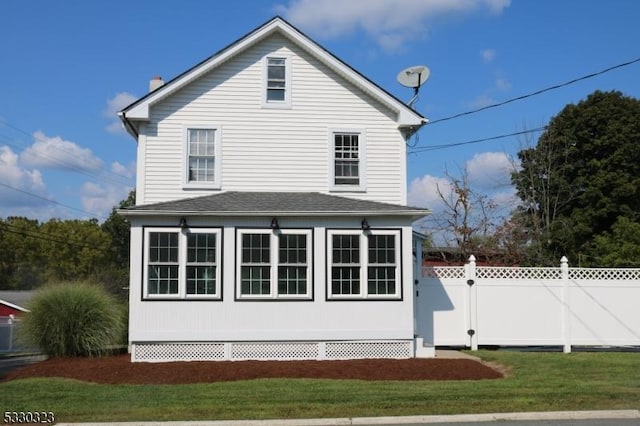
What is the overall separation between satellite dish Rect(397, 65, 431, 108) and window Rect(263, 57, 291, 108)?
334cm

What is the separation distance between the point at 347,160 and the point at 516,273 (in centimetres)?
545

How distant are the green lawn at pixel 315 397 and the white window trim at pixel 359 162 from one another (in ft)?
21.7

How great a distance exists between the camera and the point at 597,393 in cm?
1134

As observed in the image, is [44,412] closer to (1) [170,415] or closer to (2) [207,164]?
(1) [170,415]

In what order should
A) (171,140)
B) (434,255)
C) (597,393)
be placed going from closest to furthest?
(597,393) < (171,140) < (434,255)

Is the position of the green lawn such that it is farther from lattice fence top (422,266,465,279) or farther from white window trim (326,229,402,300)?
lattice fence top (422,266,465,279)

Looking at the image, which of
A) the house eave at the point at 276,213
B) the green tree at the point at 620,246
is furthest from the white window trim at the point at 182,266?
the green tree at the point at 620,246

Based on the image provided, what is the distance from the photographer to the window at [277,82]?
18281mm

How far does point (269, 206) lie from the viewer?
1636 centimetres

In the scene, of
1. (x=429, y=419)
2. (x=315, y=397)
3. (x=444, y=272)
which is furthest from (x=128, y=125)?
(x=429, y=419)

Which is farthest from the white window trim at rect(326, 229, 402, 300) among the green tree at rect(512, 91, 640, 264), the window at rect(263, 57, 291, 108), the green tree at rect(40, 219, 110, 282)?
the green tree at rect(40, 219, 110, 282)

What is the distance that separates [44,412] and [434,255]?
2842cm

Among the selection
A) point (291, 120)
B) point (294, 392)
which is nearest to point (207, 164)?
point (291, 120)

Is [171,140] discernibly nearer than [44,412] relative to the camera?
No
